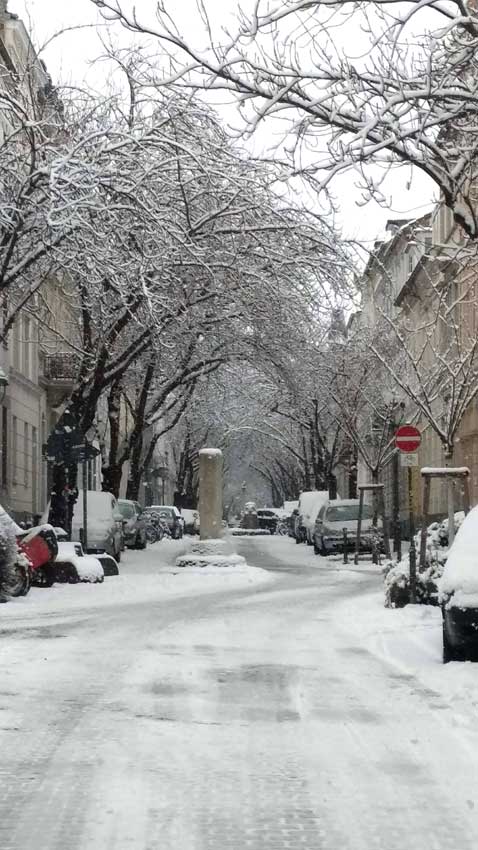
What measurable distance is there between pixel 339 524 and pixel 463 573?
27.7 metres

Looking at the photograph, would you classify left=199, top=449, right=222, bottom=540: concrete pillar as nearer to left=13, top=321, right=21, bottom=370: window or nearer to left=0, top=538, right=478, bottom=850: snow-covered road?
left=0, top=538, right=478, bottom=850: snow-covered road

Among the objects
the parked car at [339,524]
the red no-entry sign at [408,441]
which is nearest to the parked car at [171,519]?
the parked car at [339,524]

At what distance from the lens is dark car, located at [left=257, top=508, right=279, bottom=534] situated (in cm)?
7881

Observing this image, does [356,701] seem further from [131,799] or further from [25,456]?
[25,456]

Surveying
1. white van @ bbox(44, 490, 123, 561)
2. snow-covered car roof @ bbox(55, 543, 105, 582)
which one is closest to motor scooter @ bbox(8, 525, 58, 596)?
snow-covered car roof @ bbox(55, 543, 105, 582)

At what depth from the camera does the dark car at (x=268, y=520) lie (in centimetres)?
7881

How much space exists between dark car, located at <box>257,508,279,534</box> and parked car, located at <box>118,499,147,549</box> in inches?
1338

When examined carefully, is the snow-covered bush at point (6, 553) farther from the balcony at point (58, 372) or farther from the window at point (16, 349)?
the balcony at point (58, 372)

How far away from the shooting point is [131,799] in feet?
20.5

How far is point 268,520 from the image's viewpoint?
3142 inches

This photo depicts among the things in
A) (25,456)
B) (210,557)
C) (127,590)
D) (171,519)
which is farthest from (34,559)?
(171,519)

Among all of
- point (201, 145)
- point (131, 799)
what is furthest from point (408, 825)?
point (201, 145)

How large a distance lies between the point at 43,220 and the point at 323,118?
8.87 m

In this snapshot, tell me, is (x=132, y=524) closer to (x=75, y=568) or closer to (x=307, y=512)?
(x=307, y=512)
